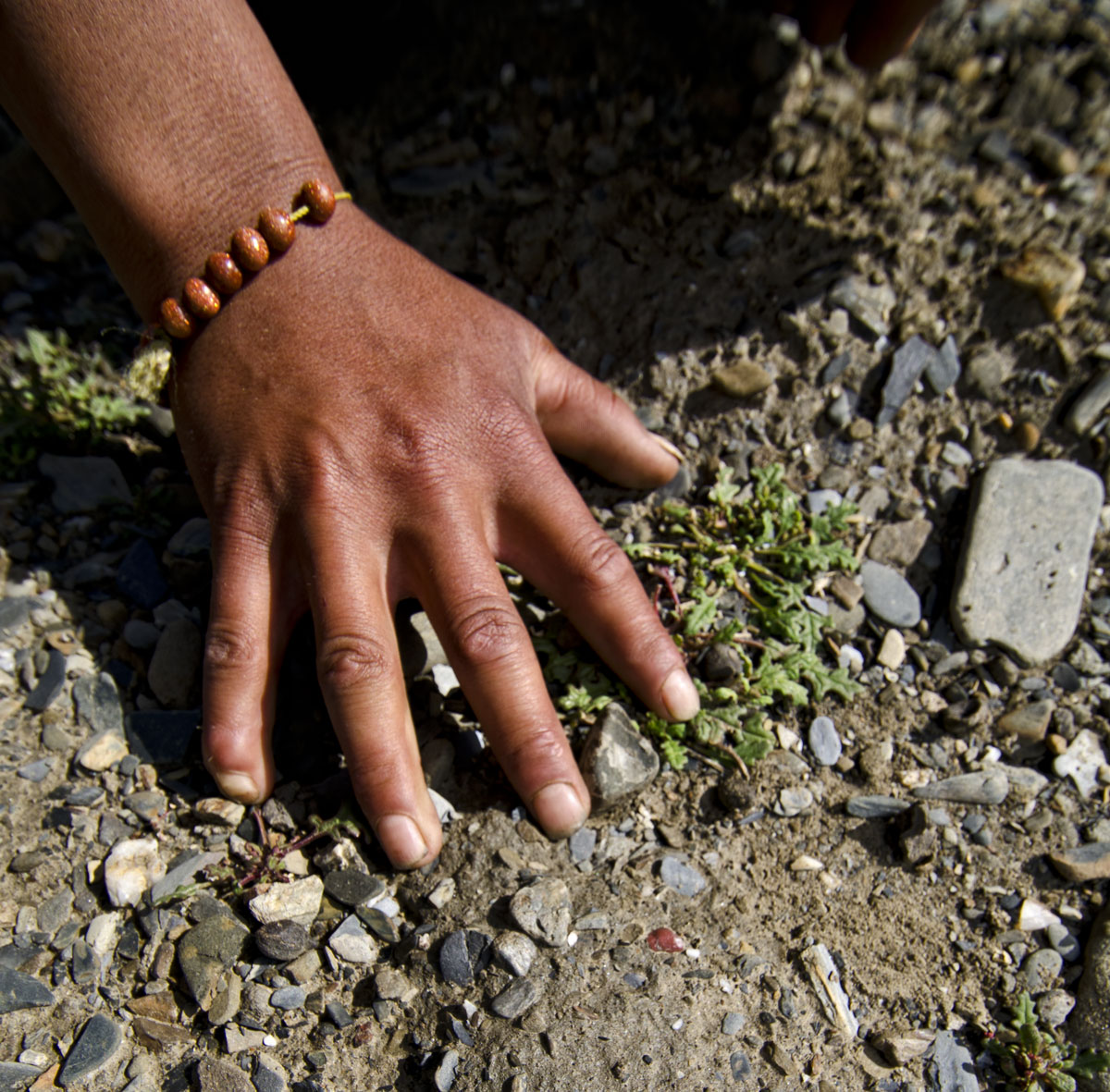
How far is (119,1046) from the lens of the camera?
90.7 inches

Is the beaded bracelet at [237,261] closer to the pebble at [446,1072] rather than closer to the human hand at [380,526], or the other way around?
the human hand at [380,526]

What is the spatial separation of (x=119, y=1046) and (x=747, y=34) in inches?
182

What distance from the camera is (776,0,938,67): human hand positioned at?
141 inches

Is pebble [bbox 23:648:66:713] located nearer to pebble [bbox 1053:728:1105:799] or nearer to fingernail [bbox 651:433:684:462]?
fingernail [bbox 651:433:684:462]

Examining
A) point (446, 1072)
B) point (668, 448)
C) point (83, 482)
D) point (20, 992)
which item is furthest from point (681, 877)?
point (83, 482)

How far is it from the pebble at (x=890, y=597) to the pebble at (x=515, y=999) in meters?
1.74

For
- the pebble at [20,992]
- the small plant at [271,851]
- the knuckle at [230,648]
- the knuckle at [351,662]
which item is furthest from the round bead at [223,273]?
the pebble at [20,992]

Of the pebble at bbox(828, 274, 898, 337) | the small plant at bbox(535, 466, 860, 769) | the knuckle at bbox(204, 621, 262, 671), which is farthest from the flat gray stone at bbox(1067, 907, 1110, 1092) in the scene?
the knuckle at bbox(204, 621, 262, 671)

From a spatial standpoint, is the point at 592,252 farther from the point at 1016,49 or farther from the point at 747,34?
the point at 1016,49

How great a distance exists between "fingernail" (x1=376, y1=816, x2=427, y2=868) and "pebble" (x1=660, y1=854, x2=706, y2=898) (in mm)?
731

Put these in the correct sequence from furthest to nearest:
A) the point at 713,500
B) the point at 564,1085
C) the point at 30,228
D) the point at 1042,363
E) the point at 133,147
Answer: the point at 30,228 → the point at 1042,363 → the point at 713,500 → the point at 133,147 → the point at 564,1085

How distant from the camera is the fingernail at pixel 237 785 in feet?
8.46

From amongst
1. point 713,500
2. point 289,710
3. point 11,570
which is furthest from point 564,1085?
point 11,570

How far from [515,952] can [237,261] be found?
86.7 inches
